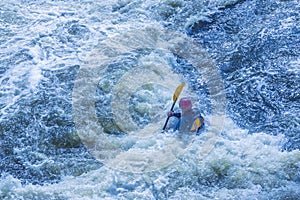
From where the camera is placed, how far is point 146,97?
6207mm

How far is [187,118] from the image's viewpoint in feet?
17.7

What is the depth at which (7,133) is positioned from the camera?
5.77 metres

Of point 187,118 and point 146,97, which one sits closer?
point 187,118

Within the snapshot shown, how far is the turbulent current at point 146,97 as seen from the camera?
16.3ft

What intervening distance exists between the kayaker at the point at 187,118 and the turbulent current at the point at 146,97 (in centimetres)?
12

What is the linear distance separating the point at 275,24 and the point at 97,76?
3.33m

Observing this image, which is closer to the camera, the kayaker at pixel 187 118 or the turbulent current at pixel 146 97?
the turbulent current at pixel 146 97

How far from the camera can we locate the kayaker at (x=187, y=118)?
5370 millimetres

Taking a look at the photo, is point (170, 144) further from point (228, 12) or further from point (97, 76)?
point (228, 12)

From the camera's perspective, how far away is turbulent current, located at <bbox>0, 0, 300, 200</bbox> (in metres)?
4.96

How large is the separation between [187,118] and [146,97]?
1.01m

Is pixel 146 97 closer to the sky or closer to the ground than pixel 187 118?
closer to the ground

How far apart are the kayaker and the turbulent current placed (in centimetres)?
12

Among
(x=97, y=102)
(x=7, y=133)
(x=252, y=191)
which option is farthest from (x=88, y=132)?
(x=252, y=191)
